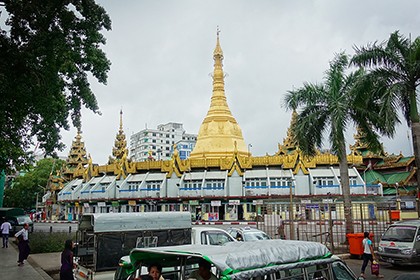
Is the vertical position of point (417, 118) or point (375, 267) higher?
point (417, 118)

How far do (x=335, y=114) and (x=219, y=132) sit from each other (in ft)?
109

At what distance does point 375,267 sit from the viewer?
401 inches

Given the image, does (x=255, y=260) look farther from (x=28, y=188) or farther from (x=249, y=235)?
(x=28, y=188)

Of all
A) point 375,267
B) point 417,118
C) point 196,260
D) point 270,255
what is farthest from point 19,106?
point 417,118

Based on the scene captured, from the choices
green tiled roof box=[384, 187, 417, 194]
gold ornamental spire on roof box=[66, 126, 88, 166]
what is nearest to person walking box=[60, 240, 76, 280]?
green tiled roof box=[384, 187, 417, 194]

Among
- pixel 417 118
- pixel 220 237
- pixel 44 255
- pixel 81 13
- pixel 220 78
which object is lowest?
pixel 44 255

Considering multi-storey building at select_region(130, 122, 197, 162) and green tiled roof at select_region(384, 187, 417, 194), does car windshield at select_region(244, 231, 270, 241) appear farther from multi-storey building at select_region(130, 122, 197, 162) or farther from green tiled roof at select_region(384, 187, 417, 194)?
multi-storey building at select_region(130, 122, 197, 162)

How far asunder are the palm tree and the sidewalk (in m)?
14.0

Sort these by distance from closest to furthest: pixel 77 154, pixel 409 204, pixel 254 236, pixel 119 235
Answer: pixel 119 235, pixel 254 236, pixel 409 204, pixel 77 154

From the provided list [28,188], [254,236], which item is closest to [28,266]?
[254,236]

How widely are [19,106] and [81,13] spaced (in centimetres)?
380

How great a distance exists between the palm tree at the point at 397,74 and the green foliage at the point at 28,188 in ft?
196

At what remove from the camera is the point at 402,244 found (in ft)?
39.4

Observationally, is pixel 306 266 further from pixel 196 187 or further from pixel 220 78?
pixel 220 78
